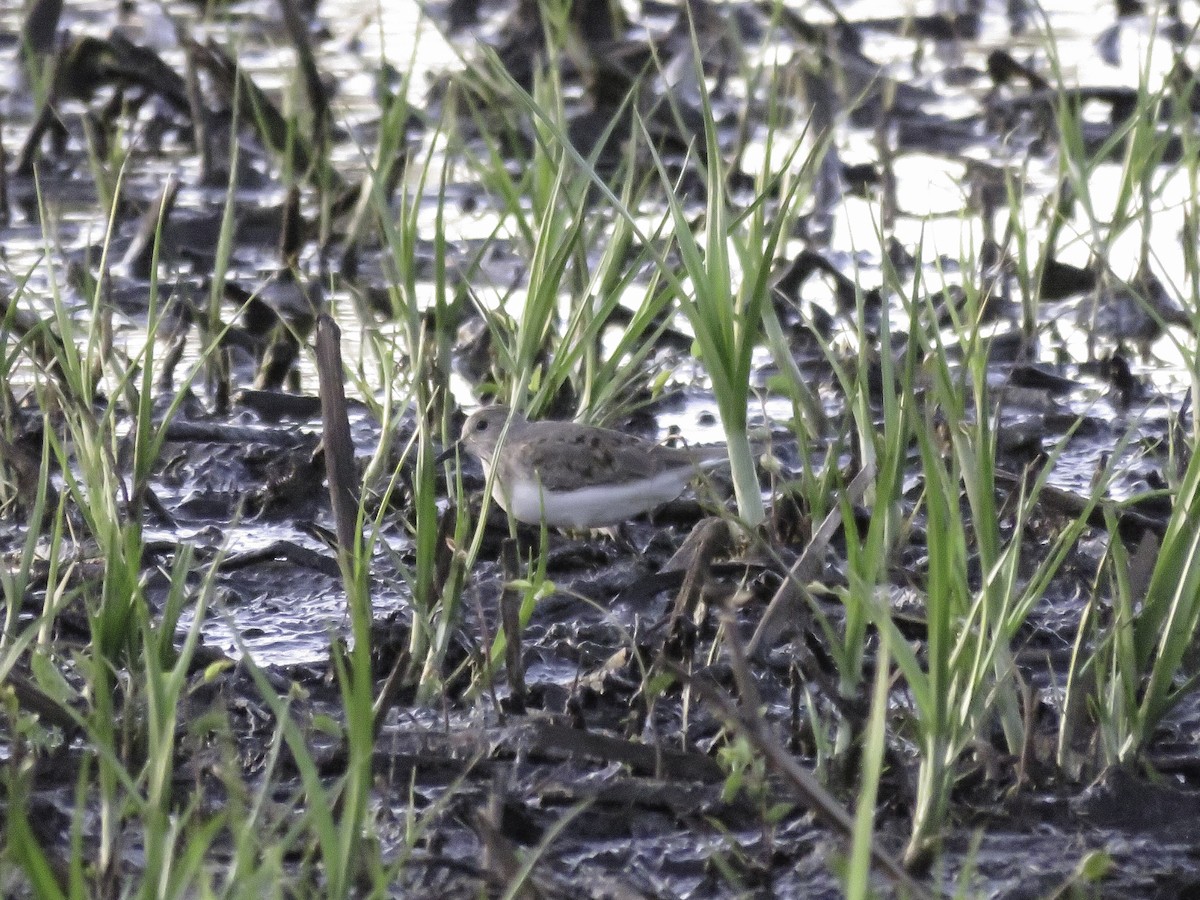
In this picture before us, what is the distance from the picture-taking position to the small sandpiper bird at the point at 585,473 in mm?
5441

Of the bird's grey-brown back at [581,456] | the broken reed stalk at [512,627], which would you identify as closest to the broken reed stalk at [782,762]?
the broken reed stalk at [512,627]

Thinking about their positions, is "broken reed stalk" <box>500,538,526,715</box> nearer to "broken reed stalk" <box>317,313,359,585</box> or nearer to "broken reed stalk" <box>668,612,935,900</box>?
"broken reed stalk" <box>317,313,359,585</box>

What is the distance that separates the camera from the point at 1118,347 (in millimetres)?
7281

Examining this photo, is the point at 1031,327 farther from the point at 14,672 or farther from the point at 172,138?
the point at 172,138

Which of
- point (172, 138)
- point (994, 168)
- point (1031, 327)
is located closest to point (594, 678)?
point (1031, 327)

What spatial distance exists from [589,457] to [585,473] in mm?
70

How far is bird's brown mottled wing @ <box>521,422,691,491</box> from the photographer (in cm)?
544

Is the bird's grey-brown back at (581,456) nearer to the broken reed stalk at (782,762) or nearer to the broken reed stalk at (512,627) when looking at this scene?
the broken reed stalk at (512,627)

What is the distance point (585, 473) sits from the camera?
17.9 feet

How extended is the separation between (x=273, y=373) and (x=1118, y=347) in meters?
3.29

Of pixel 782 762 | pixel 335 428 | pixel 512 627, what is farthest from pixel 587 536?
pixel 782 762

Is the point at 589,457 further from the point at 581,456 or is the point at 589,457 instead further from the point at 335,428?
the point at 335,428

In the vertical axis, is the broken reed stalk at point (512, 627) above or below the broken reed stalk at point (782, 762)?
below

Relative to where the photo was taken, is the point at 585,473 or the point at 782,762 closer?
the point at 782,762
